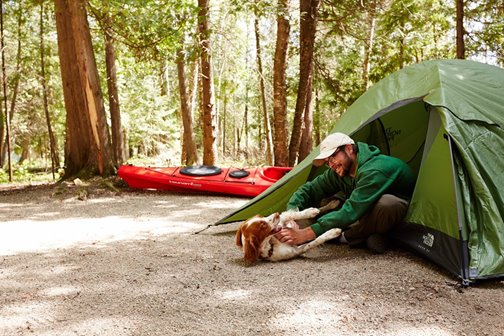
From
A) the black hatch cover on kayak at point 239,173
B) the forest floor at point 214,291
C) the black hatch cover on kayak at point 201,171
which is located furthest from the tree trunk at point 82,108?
the forest floor at point 214,291

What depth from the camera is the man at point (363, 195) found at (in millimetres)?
3377

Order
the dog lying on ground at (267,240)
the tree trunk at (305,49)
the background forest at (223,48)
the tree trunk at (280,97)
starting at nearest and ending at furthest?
the dog lying on ground at (267,240) → the background forest at (223,48) → the tree trunk at (305,49) → the tree trunk at (280,97)

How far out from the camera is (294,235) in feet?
11.2

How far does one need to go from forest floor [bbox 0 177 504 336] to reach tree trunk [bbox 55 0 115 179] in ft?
11.9

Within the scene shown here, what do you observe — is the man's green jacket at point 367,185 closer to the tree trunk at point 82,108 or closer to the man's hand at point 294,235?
the man's hand at point 294,235

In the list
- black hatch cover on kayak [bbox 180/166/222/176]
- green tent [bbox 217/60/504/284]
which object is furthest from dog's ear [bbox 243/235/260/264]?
black hatch cover on kayak [bbox 180/166/222/176]

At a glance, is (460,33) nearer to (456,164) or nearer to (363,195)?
(456,164)

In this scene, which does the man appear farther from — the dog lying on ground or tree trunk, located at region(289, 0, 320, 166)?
tree trunk, located at region(289, 0, 320, 166)

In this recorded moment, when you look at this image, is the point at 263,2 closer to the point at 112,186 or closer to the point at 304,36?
the point at 304,36

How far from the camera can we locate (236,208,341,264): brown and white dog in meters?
3.32

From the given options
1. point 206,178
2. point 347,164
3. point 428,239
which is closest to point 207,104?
point 206,178

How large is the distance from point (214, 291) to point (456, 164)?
6.13ft

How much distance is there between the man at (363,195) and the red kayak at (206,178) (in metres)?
3.19

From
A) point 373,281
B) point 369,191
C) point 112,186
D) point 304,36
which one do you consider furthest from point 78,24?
point 373,281
